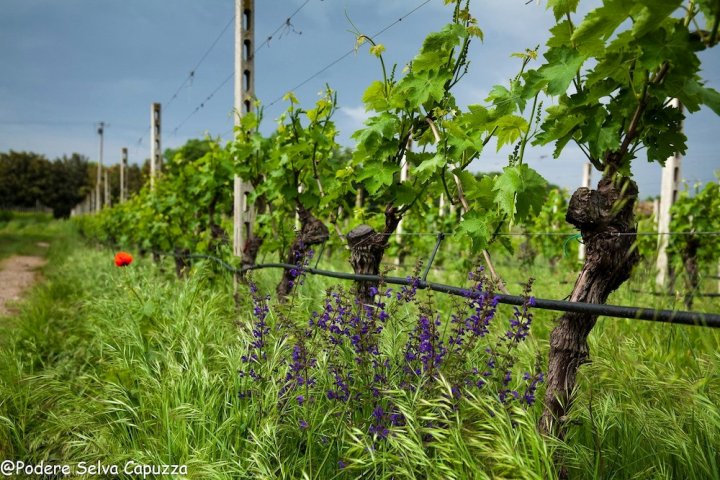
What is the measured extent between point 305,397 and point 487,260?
44.3 inches

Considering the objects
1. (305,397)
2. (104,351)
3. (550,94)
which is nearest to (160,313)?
(104,351)

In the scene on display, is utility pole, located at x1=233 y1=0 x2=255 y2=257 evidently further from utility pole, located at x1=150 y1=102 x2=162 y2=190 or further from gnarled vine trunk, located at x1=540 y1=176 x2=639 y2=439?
utility pole, located at x1=150 y1=102 x2=162 y2=190

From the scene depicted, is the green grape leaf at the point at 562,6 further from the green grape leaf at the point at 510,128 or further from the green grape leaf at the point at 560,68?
the green grape leaf at the point at 510,128

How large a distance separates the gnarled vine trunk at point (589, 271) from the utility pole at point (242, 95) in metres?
4.85

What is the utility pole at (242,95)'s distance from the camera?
6348 mm

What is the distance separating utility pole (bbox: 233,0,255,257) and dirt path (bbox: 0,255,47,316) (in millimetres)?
3856

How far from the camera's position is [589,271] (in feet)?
6.39

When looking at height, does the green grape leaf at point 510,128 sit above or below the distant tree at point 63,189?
below

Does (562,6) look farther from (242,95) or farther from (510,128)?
(242,95)

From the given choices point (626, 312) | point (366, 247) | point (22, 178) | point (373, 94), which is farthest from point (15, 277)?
point (22, 178)

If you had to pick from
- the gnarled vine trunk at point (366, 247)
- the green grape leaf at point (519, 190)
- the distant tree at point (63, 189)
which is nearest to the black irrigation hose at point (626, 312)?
the green grape leaf at point (519, 190)

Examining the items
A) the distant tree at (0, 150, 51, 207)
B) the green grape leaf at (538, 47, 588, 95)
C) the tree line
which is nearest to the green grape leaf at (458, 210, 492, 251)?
the green grape leaf at (538, 47, 588, 95)

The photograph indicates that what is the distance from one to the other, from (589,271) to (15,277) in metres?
13.6

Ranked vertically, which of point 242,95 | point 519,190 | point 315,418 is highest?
point 242,95
